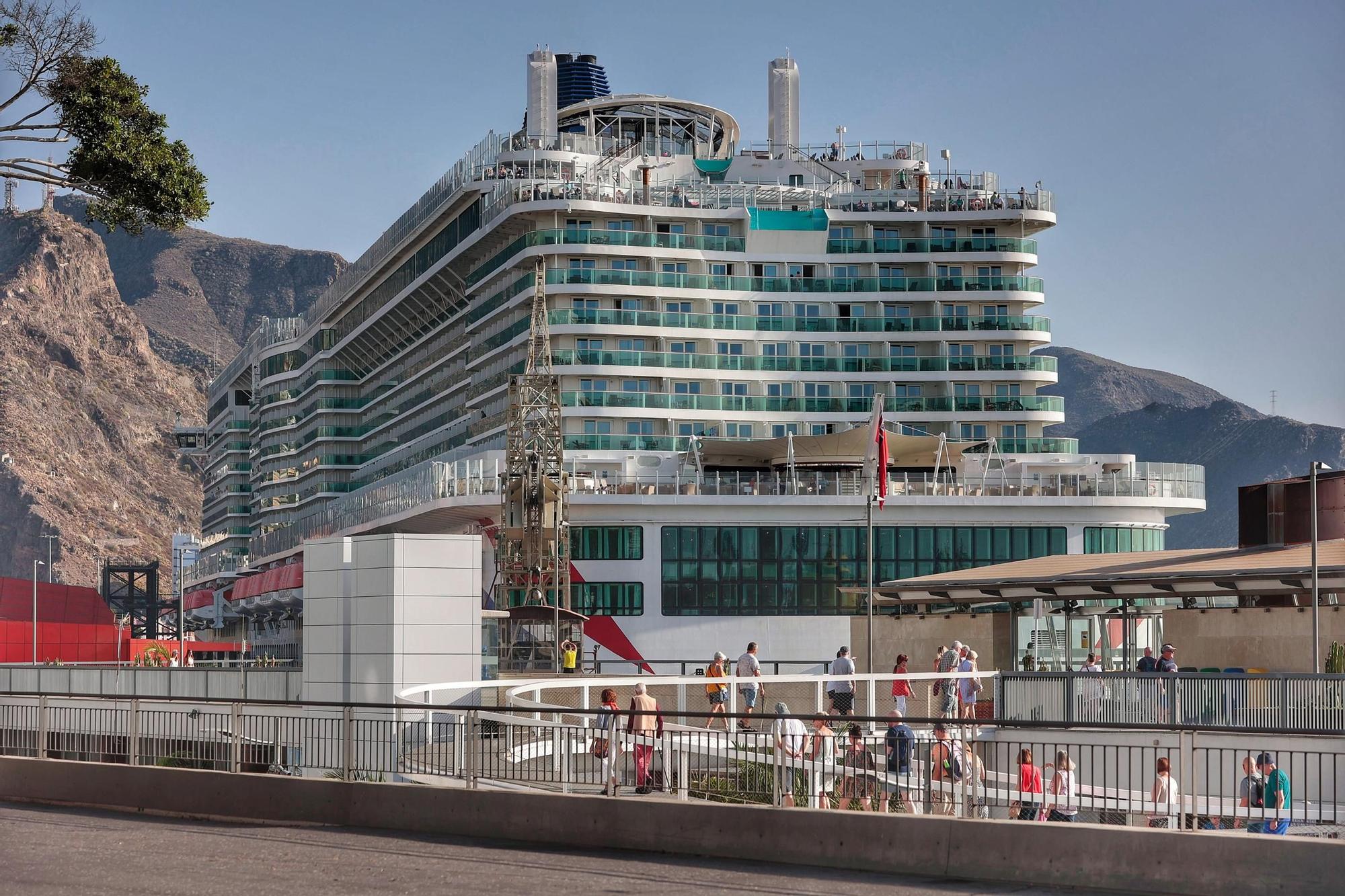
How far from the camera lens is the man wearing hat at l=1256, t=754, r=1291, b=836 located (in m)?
16.2

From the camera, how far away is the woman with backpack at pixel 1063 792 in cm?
1672

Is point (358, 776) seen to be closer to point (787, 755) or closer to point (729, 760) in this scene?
point (729, 760)

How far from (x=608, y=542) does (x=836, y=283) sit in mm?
15919

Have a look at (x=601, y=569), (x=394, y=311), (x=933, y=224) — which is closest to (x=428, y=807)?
(x=601, y=569)

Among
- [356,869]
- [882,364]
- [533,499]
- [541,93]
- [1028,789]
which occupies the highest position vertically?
[541,93]

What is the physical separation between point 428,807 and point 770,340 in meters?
52.4

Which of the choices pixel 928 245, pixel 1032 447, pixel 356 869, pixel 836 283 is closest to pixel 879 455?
pixel 1032 447

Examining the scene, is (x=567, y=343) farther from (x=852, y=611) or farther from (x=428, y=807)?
(x=428, y=807)

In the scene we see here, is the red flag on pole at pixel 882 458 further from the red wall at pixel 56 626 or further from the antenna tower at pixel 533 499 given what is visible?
the red wall at pixel 56 626

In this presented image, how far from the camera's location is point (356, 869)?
50.6ft

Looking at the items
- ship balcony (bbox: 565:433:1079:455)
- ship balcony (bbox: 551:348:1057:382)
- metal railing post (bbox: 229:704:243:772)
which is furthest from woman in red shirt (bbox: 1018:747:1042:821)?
ship balcony (bbox: 551:348:1057:382)

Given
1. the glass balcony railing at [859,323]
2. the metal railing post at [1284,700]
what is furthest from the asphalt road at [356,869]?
the glass balcony railing at [859,323]

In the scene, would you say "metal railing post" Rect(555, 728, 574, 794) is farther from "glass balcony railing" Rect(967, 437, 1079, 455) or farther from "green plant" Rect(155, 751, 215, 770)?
"glass balcony railing" Rect(967, 437, 1079, 455)

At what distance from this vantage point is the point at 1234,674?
26703 millimetres
